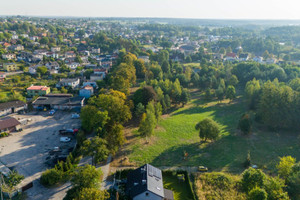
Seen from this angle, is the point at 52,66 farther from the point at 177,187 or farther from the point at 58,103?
the point at 177,187

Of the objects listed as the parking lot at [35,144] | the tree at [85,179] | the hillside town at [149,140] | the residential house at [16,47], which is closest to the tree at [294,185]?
the hillside town at [149,140]

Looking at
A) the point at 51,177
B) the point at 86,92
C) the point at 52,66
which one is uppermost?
the point at 52,66

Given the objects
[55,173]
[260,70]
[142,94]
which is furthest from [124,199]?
[260,70]

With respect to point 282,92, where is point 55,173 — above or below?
below

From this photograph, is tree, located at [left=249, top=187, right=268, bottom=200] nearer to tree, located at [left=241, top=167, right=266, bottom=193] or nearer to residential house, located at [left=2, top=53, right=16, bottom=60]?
tree, located at [left=241, top=167, right=266, bottom=193]

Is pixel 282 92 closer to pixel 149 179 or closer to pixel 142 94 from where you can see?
pixel 142 94

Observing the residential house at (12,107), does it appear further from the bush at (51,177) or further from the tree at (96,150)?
the tree at (96,150)

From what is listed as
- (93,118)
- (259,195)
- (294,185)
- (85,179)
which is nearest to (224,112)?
(294,185)
